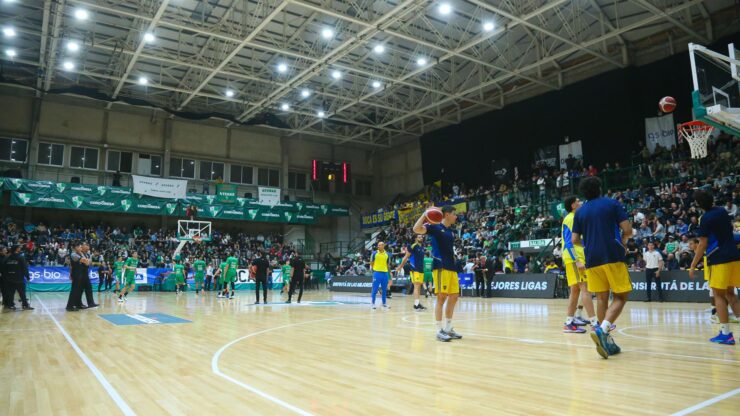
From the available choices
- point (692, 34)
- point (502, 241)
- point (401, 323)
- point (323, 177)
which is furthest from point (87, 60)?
point (692, 34)

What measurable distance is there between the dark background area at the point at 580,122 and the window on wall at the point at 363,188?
30.4ft

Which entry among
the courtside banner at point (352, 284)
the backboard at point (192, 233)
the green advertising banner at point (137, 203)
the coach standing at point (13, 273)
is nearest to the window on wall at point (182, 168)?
the green advertising banner at point (137, 203)

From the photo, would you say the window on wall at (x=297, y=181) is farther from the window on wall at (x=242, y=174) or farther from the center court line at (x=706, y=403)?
the center court line at (x=706, y=403)

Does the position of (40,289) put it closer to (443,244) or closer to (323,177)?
(323,177)

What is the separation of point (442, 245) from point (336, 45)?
20.8 metres

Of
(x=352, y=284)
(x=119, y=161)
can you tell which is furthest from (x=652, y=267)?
(x=119, y=161)

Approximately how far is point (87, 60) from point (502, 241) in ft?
81.6

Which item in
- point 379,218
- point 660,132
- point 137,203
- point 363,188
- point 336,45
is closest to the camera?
point 660,132

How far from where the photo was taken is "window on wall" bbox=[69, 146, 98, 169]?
3194 centimetres

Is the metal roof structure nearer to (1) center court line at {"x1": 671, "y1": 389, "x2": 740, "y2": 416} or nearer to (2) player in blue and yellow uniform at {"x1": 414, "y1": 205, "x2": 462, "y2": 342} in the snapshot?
(2) player in blue and yellow uniform at {"x1": 414, "y1": 205, "x2": 462, "y2": 342}

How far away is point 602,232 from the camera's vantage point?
5438 millimetres

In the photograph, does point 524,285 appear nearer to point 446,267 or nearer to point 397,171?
point 446,267

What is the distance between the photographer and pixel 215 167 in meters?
36.7

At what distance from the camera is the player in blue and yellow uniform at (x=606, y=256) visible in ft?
17.5
